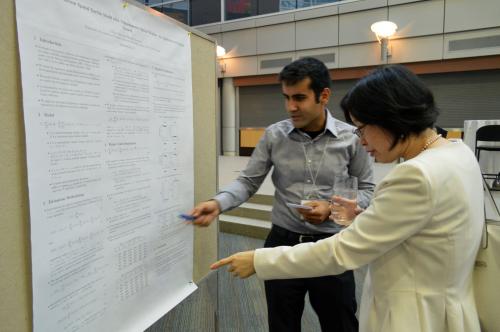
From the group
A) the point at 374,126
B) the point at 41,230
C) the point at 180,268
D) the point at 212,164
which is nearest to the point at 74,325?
the point at 41,230

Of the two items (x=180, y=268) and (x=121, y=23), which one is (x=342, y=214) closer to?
(x=180, y=268)

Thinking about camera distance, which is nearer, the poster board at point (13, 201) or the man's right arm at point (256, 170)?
the poster board at point (13, 201)

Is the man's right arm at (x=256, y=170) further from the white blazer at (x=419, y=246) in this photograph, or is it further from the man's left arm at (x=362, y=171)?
the white blazer at (x=419, y=246)

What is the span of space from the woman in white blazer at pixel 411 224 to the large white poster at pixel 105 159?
49 centimetres

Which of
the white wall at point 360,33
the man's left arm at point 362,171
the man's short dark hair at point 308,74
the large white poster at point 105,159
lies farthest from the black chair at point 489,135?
the large white poster at point 105,159

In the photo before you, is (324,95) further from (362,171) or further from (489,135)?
(489,135)

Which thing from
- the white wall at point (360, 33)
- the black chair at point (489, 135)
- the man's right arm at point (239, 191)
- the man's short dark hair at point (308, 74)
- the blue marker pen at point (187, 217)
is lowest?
the blue marker pen at point (187, 217)

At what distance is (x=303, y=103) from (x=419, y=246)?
0.81 metres

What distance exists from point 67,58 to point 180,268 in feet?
2.69

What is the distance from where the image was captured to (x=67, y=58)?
817mm

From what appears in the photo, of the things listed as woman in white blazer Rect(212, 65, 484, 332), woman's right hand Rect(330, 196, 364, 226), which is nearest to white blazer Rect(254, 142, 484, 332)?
woman in white blazer Rect(212, 65, 484, 332)

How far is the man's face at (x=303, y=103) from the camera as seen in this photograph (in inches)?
58.2

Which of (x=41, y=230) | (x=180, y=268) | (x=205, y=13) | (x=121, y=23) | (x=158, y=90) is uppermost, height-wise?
(x=205, y=13)

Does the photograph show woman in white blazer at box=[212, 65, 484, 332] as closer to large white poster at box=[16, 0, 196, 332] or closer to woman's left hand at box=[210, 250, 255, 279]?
woman's left hand at box=[210, 250, 255, 279]
